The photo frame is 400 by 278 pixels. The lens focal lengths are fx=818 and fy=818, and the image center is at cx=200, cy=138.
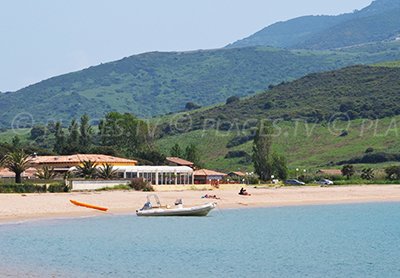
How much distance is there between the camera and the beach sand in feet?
151

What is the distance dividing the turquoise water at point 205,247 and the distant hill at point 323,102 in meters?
91.2

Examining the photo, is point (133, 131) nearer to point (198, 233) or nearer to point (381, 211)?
point (381, 211)

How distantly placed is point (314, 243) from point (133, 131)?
61658 millimetres

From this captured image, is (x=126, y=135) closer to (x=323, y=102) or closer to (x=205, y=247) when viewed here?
(x=205, y=247)

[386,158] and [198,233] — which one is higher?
[386,158]

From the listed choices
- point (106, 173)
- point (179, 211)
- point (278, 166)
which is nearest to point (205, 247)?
point (179, 211)

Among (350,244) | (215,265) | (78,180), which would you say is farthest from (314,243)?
(78,180)

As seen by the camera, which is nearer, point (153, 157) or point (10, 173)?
point (10, 173)

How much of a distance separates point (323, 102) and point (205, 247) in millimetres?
123521

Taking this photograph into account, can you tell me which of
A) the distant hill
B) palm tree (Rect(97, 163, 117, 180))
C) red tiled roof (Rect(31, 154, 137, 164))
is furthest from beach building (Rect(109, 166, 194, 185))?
the distant hill

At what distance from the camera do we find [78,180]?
60.8 metres

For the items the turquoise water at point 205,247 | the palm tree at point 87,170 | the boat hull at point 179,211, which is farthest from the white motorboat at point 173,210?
the palm tree at point 87,170

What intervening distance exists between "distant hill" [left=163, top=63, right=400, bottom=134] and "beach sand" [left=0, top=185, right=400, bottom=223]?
60.8 meters

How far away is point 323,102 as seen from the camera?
156 m
